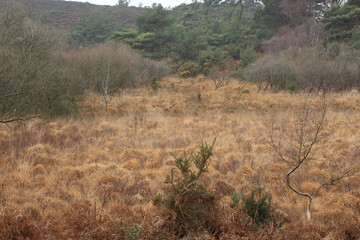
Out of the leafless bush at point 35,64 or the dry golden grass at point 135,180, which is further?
the leafless bush at point 35,64

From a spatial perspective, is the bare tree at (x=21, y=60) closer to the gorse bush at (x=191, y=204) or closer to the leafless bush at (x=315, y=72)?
the gorse bush at (x=191, y=204)

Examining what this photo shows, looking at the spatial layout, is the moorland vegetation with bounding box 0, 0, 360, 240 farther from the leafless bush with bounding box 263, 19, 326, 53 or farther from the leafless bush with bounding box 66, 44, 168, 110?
the leafless bush with bounding box 263, 19, 326, 53

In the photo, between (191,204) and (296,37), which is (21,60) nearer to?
(191,204)

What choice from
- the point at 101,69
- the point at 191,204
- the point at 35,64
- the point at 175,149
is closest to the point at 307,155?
the point at 191,204

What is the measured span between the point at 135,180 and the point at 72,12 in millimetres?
50946

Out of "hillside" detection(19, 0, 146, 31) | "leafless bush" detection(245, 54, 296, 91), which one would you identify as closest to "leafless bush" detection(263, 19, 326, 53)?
"leafless bush" detection(245, 54, 296, 91)

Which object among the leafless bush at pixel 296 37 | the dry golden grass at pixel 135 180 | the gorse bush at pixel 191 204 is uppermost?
the leafless bush at pixel 296 37

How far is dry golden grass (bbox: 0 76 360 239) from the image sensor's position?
8.55 ft

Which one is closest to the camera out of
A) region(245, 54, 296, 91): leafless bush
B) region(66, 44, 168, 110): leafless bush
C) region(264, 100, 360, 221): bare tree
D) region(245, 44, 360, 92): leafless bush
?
region(264, 100, 360, 221): bare tree

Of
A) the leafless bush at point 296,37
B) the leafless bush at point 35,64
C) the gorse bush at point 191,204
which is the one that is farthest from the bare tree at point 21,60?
the leafless bush at point 296,37

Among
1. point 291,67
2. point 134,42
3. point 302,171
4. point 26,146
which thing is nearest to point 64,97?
point 26,146

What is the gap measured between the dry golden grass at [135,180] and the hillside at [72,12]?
37403 mm

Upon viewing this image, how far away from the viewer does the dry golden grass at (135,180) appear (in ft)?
8.55

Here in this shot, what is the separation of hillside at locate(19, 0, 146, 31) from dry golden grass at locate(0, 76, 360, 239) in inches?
1473
